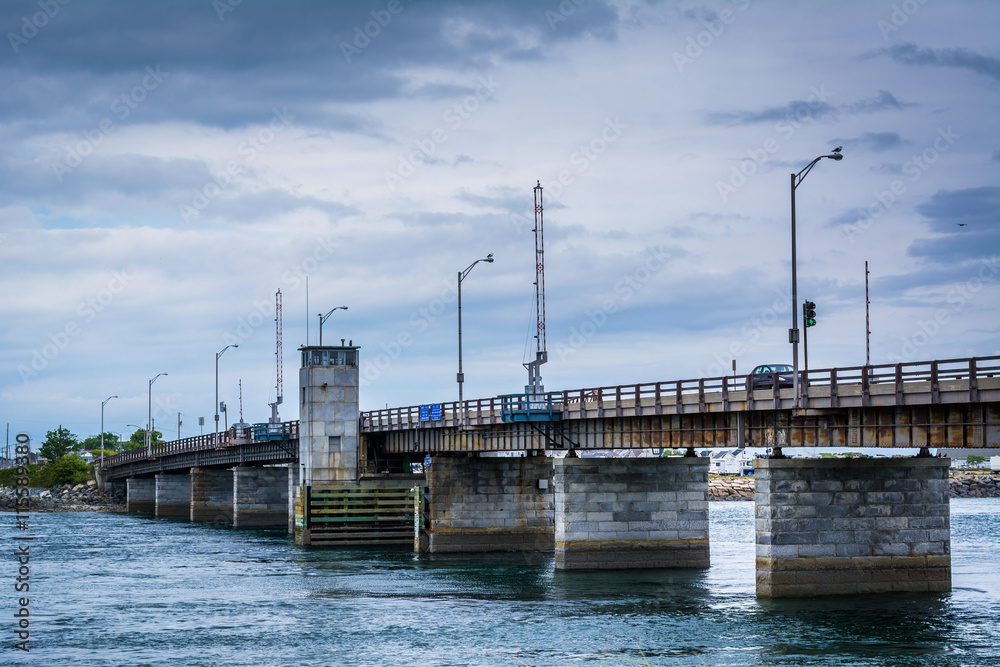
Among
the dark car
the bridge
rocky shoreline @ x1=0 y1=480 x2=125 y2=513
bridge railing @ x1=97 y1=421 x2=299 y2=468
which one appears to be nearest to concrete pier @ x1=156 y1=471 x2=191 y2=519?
bridge railing @ x1=97 y1=421 x2=299 y2=468

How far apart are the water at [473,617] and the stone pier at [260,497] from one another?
43.4 meters

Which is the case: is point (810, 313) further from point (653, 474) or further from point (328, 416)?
point (328, 416)

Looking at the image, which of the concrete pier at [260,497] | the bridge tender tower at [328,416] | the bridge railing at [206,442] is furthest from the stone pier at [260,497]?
the bridge tender tower at [328,416]

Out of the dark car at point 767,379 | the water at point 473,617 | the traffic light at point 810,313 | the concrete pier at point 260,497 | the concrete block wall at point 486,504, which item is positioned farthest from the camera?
the concrete pier at point 260,497

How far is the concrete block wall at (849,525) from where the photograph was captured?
4175cm

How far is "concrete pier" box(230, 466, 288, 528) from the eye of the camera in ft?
361

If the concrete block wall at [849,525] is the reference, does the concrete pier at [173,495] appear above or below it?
below

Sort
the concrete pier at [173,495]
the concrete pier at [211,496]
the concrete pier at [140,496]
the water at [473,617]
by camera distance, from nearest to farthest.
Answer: the water at [473,617], the concrete pier at [211,496], the concrete pier at [173,495], the concrete pier at [140,496]

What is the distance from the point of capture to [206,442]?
124 meters

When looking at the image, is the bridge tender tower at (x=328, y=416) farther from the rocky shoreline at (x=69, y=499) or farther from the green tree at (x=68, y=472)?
the green tree at (x=68, y=472)

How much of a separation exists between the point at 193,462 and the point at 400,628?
307ft

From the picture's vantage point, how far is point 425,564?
63500mm

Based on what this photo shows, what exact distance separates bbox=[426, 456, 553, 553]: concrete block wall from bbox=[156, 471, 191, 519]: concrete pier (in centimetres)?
8068

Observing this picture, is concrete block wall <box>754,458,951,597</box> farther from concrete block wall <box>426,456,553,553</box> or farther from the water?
concrete block wall <box>426,456,553,553</box>
